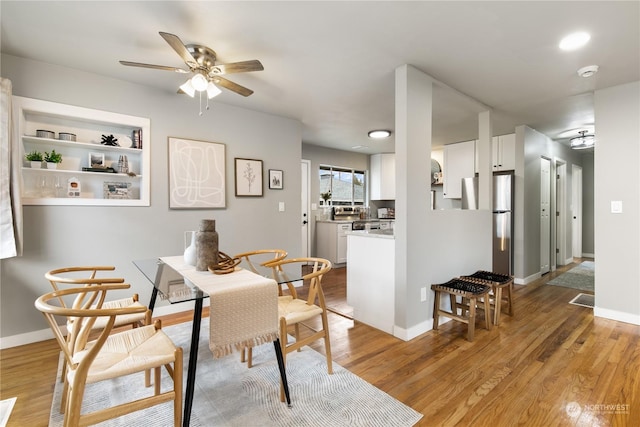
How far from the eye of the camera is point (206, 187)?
11.1ft

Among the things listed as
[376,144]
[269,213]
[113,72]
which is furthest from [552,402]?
[376,144]

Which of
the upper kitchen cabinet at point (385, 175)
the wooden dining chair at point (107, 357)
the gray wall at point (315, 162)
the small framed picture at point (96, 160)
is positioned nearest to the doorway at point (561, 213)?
the upper kitchen cabinet at point (385, 175)

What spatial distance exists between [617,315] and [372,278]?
2531mm

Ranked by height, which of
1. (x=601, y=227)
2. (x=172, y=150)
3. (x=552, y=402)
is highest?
(x=172, y=150)

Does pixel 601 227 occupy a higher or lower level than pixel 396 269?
higher

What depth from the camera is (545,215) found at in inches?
196

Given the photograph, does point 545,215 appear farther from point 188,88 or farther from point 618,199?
point 188,88

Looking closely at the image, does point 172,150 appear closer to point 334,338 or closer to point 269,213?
point 269,213

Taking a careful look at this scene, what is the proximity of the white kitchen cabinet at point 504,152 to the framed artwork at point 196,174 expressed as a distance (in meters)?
3.84

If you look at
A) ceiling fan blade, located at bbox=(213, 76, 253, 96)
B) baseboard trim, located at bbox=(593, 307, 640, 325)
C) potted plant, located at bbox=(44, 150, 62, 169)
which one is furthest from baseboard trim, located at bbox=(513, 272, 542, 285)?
potted plant, located at bbox=(44, 150, 62, 169)

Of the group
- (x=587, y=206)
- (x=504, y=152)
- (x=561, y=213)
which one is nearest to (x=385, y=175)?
(x=504, y=152)

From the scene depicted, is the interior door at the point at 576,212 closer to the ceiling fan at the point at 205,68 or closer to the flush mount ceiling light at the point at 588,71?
the flush mount ceiling light at the point at 588,71

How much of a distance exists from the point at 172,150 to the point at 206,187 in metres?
0.52

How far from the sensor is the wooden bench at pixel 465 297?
8.30 ft
